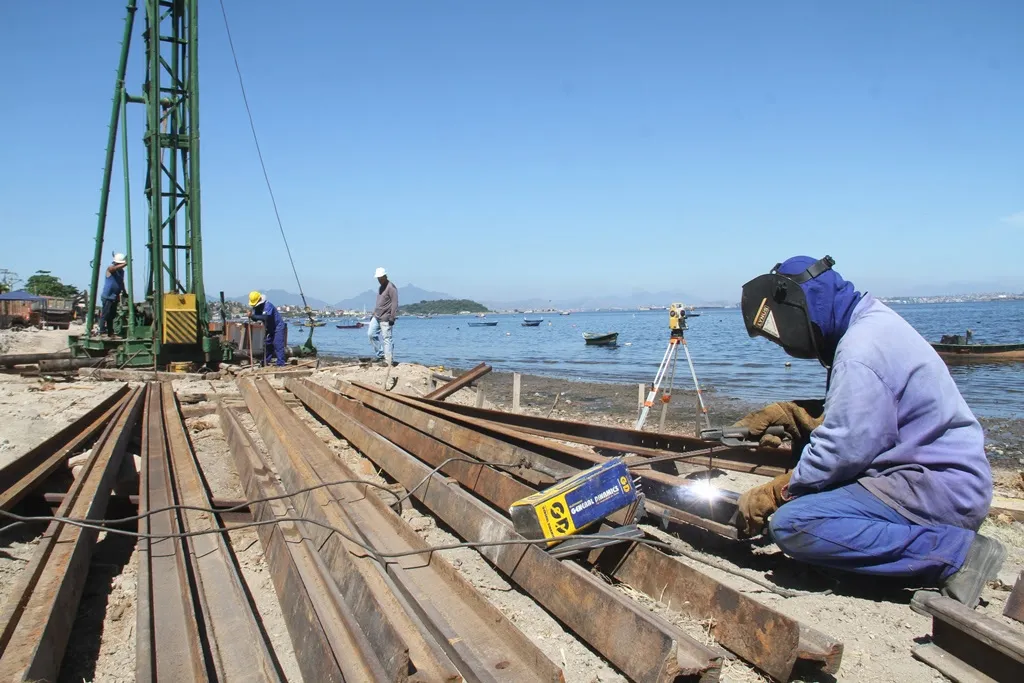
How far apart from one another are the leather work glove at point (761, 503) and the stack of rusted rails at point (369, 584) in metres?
0.30

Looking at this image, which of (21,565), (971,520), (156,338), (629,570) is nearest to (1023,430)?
(971,520)

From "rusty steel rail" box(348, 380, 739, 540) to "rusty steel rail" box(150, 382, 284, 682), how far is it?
2.08 meters

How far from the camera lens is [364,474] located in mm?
6090

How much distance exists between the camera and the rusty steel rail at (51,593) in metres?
2.54

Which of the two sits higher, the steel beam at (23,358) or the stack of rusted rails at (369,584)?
the steel beam at (23,358)

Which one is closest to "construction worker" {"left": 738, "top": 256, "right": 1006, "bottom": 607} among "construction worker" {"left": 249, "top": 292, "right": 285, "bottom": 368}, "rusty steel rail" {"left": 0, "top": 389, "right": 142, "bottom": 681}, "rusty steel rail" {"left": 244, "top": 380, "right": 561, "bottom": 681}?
"rusty steel rail" {"left": 244, "top": 380, "right": 561, "bottom": 681}

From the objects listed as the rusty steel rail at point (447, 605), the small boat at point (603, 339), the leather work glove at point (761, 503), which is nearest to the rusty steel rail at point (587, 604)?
the rusty steel rail at point (447, 605)

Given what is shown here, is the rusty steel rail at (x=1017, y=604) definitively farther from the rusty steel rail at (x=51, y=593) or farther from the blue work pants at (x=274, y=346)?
the blue work pants at (x=274, y=346)

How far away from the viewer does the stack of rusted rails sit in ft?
8.11

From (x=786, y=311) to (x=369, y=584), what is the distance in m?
2.40

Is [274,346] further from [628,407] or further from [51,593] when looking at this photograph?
[51,593]

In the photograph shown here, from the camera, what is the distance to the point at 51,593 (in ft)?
10.0

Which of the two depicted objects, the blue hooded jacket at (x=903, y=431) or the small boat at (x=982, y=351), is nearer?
the blue hooded jacket at (x=903, y=431)

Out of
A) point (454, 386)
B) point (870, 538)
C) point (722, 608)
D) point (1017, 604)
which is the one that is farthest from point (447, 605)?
point (454, 386)
